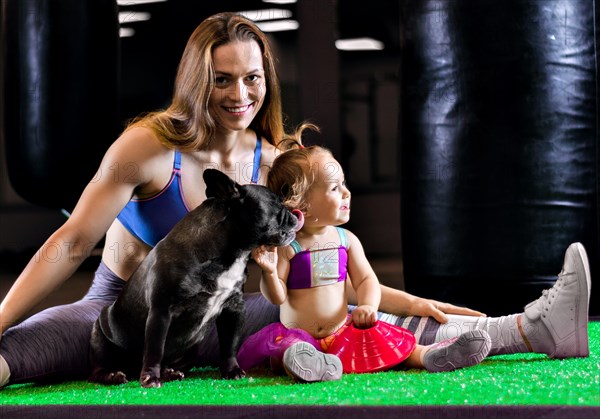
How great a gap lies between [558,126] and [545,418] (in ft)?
3.43

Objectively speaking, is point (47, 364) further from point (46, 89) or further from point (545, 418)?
point (46, 89)

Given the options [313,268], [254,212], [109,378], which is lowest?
[109,378]

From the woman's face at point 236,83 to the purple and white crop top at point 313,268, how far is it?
0.24 m

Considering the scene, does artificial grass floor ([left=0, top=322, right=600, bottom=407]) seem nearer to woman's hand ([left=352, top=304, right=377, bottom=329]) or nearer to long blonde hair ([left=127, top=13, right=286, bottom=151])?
woman's hand ([left=352, top=304, right=377, bottom=329])

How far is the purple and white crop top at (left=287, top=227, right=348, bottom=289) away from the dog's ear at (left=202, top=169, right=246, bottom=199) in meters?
0.23

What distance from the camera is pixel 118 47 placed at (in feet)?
7.93

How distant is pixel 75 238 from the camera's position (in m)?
1.44

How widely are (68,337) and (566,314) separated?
84cm

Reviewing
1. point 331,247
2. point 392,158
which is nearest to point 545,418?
point 331,247

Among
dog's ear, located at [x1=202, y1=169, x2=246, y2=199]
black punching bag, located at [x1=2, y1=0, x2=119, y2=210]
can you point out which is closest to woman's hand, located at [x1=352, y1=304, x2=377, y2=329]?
dog's ear, located at [x1=202, y1=169, x2=246, y2=199]

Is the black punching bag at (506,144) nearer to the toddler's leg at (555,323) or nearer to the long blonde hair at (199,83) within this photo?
the toddler's leg at (555,323)

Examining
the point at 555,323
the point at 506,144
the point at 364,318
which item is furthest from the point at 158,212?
the point at 506,144

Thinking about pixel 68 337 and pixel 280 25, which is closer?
pixel 68 337

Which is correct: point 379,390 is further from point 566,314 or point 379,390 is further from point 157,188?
point 157,188
